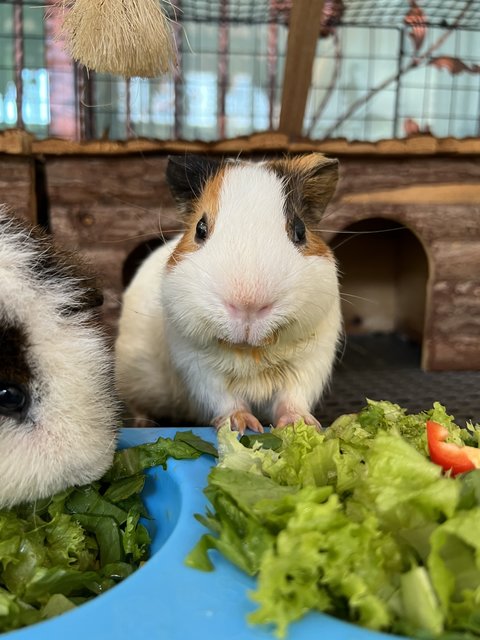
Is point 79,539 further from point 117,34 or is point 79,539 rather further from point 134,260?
point 134,260

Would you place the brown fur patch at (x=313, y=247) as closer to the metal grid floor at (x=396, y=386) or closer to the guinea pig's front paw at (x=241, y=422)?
the guinea pig's front paw at (x=241, y=422)

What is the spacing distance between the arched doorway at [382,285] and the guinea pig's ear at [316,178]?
1483mm

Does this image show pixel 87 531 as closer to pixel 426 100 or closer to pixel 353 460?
pixel 353 460

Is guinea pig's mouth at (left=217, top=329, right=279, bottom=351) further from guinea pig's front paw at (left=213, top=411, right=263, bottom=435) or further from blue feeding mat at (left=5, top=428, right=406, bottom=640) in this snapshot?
blue feeding mat at (left=5, top=428, right=406, bottom=640)

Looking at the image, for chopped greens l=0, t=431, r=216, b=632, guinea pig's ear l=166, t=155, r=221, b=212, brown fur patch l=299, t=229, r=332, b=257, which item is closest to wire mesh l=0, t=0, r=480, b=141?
guinea pig's ear l=166, t=155, r=221, b=212

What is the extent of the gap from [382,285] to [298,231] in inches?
78.0

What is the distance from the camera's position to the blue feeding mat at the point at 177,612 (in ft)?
2.23

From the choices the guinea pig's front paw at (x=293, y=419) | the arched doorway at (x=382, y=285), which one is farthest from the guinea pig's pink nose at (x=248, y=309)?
the arched doorway at (x=382, y=285)

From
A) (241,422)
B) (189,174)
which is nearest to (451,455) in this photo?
(241,422)

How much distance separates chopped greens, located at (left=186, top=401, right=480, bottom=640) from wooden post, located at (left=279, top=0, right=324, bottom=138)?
4.72 ft

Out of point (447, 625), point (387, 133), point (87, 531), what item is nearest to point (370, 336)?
point (387, 133)

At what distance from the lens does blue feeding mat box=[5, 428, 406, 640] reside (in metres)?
0.68

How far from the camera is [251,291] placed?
111cm

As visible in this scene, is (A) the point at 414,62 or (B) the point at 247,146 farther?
(A) the point at 414,62
